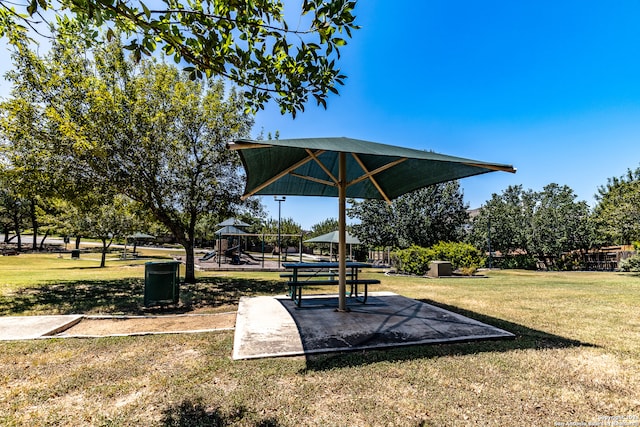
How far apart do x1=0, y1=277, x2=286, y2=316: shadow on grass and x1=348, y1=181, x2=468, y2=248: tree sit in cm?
1717

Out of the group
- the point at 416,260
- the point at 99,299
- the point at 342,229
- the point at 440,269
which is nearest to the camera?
the point at 342,229

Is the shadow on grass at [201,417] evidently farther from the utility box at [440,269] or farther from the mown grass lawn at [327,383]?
the utility box at [440,269]

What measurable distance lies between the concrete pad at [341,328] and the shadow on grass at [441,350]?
0.42 ft

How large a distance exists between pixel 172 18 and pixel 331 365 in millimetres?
4188

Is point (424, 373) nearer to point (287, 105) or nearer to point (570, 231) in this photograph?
point (287, 105)

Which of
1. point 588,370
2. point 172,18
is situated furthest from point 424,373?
point 172,18

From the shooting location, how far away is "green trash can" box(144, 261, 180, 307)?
23.7 feet

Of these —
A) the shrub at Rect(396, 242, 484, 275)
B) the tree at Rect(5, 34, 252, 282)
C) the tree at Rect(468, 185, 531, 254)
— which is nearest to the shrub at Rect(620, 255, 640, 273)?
the tree at Rect(468, 185, 531, 254)

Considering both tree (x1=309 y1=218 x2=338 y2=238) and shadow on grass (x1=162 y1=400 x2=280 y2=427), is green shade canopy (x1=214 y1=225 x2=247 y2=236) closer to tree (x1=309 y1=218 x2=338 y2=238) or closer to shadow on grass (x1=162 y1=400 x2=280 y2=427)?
shadow on grass (x1=162 y1=400 x2=280 y2=427)

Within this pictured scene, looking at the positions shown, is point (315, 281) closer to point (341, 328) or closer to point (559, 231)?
point (341, 328)

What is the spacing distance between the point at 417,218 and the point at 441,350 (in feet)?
70.9

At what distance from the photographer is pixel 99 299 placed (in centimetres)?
857

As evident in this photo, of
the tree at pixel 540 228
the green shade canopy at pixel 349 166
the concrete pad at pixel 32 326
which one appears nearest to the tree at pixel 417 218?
the tree at pixel 540 228

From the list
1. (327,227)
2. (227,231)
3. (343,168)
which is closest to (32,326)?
(343,168)
